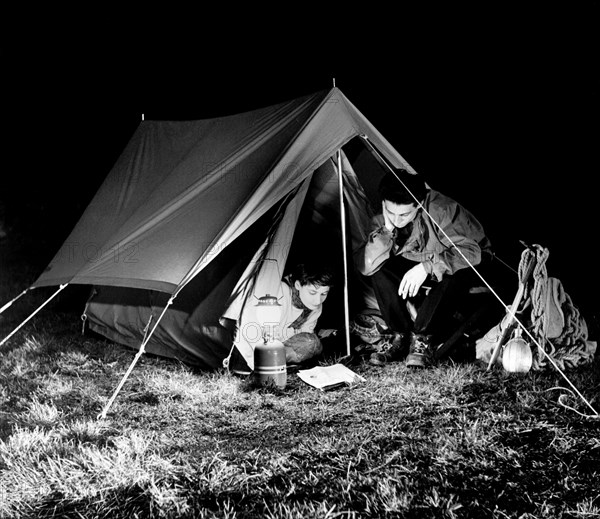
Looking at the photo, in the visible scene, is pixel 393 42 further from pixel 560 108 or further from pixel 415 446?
pixel 415 446

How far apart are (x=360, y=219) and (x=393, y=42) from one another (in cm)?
959

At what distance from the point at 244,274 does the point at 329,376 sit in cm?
81

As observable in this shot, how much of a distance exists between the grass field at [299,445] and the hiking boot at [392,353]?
0.10 metres

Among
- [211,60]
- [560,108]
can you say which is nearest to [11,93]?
[211,60]

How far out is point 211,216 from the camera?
3680mm

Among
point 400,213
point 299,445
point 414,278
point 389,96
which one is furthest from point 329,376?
point 389,96

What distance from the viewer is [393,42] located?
13.3m

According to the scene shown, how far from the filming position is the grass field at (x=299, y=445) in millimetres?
2344

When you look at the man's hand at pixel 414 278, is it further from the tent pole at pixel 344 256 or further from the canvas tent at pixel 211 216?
the canvas tent at pixel 211 216

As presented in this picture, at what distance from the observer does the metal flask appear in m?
3.62

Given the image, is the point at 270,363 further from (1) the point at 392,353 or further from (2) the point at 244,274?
(1) the point at 392,353

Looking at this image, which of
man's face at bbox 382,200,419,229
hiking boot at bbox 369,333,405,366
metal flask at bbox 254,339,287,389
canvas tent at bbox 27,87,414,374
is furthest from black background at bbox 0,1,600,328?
metal flask at bbox 254,339,287,389

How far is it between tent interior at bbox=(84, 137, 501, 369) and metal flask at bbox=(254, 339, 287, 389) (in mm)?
436

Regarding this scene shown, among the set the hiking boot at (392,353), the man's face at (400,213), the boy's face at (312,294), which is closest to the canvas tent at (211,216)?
the boy's face at (312,294)
